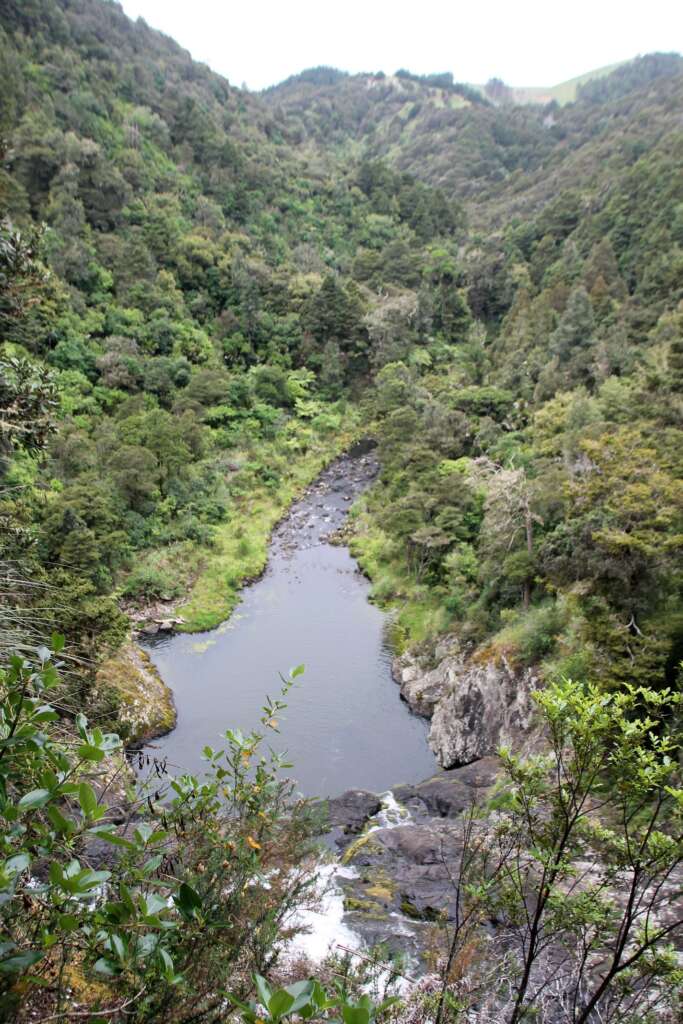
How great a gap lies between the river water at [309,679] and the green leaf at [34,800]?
11.0 m

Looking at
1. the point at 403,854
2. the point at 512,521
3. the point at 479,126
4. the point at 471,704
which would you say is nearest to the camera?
the point at 403,854

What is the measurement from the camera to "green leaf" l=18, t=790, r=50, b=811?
1605 millimetres

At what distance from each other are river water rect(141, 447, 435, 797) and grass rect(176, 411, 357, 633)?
1.94ft

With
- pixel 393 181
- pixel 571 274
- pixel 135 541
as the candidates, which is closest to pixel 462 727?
pixel 135 541

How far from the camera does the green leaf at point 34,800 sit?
1605 millimetres

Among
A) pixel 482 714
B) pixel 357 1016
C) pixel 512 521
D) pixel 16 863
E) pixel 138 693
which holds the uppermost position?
pixel 16 863

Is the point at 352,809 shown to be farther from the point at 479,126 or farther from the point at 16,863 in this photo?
the point at 479,126

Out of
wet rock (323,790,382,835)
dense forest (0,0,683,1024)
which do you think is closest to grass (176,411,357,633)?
dense forest (0,0,683,1024)

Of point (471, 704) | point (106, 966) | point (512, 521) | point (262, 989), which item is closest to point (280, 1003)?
point (262, 989)

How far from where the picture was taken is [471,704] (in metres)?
15.2

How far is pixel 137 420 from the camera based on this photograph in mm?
28031

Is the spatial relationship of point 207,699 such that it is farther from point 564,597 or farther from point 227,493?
point 227,493

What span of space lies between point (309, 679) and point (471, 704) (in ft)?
18.7

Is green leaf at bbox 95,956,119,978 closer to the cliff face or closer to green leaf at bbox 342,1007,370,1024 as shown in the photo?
green leaf at bbox 342,1007,370,1024
